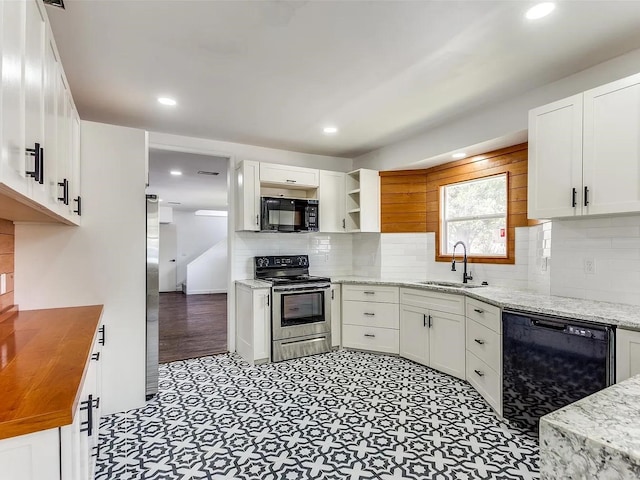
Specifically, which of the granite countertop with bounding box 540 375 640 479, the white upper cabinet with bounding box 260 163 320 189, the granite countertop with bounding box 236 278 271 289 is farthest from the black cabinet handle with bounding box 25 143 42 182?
the white upper cabinet with bounding box 260 163 320 189

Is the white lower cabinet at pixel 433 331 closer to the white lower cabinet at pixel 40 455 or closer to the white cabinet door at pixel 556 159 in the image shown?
the white cabinet door at pixel 556 159

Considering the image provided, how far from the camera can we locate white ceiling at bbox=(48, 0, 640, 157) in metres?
1.85

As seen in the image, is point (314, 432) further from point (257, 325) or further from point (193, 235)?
point (193, 235)

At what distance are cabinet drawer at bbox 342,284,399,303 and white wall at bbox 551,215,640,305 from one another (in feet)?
5.21

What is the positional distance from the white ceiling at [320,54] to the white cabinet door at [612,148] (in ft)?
1.12

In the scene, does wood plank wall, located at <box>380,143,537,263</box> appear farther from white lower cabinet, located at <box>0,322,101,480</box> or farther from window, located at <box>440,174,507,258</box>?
white lower cabinet, located at <box>0,322,101,480</box>

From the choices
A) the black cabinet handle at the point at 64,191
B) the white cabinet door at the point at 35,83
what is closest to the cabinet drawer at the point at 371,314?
the black cabinet handle at the point at 64,191

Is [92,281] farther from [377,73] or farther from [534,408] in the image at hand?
[534,408]

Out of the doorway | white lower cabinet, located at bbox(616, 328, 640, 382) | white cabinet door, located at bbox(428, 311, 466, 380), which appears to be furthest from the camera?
the doorway

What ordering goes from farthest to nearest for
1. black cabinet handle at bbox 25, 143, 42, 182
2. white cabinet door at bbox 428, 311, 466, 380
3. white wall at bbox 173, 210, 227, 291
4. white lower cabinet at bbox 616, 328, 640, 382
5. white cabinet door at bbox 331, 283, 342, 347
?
white wall at bbox 173, 210, 227, 291 < white cabinet door at bbox 331, 283, 342, 347 < white cabinet door at bbox 428, 311, 466, 380 < white lower cabinet at bbox 616, 328, 640, 382 < black cabinet handle at bbox 25, 143, 42, 182

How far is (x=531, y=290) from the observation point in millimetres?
3094

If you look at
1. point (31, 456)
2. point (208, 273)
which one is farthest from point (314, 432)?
point (208, 273)

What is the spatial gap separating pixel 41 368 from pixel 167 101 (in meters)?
2.43

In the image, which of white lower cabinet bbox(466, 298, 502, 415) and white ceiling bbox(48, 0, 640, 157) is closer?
white ceiling bbox(48, 0, 640, 157)
